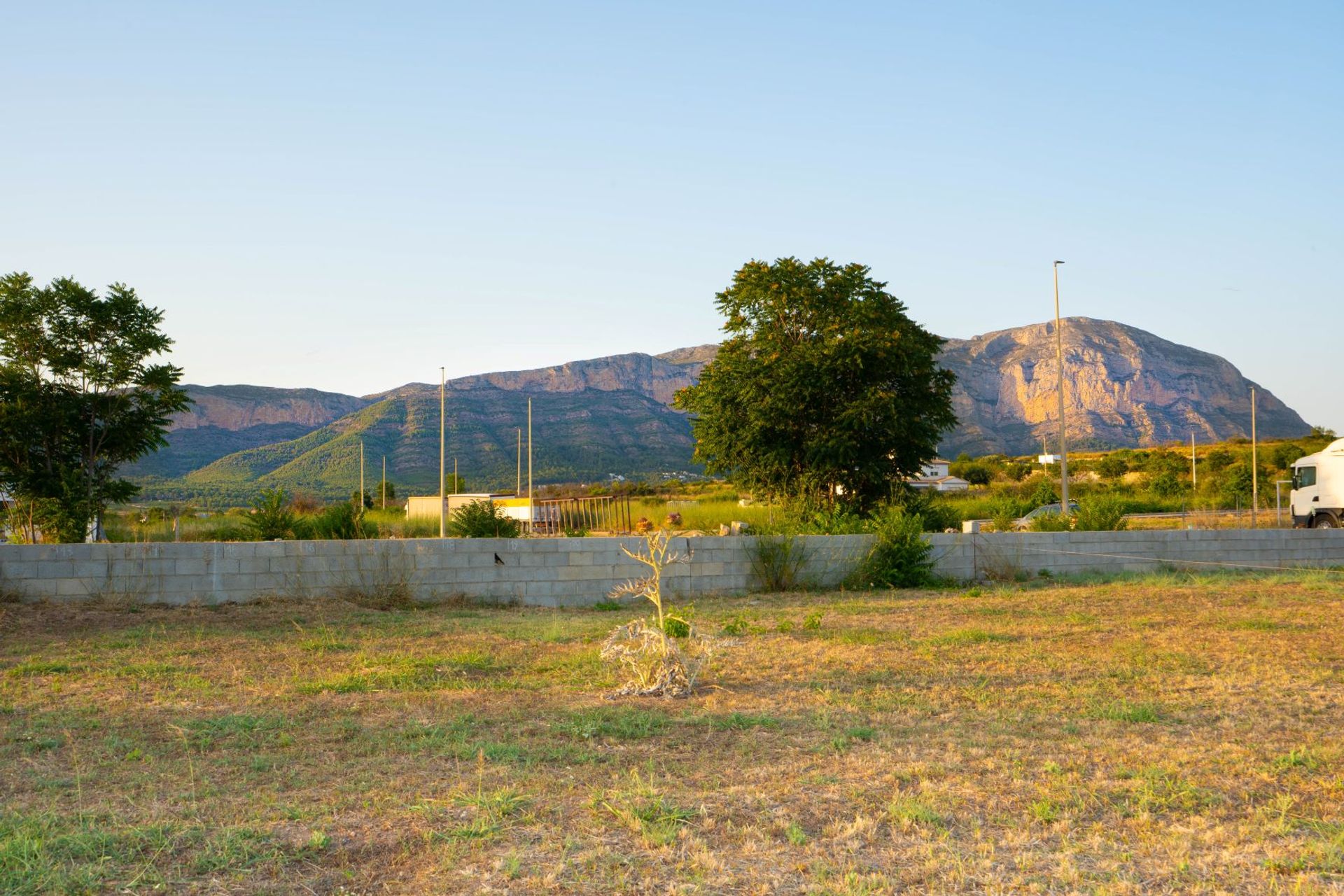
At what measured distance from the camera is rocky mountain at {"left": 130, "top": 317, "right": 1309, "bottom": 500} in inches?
3558

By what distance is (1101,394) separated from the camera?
164 m

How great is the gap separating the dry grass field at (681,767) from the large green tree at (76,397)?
7978mm

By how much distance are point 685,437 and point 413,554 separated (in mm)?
93336

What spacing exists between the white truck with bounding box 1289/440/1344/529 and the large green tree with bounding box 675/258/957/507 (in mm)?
12729

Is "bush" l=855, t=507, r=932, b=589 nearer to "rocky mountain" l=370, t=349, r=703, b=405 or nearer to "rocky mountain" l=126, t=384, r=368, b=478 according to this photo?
"rocky mountain" l=126, t=384, r=368, b=478

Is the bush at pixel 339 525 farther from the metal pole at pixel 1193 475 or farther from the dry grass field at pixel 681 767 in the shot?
the metal pole at pixel 1193 475

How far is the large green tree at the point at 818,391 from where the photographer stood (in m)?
24.2

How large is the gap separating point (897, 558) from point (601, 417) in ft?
302

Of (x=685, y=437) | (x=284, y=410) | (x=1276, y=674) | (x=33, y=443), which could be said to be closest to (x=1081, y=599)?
(x=1276, y=674)

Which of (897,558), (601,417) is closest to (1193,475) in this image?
(897,558)

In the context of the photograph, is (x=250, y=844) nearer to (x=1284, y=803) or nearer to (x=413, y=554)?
(x=1284, y=803)

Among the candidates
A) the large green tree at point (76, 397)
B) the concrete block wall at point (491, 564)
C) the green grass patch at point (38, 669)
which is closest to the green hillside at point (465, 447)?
the large green tree at point (76, 397)

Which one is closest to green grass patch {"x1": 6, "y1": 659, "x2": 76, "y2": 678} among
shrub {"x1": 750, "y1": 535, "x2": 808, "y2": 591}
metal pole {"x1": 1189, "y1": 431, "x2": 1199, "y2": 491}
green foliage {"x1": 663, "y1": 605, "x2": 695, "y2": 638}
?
green foliage {"x1": 663, "y1": 605, "x2": 695, "y2": 638}

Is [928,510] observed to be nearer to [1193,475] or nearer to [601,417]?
[1193,475]
